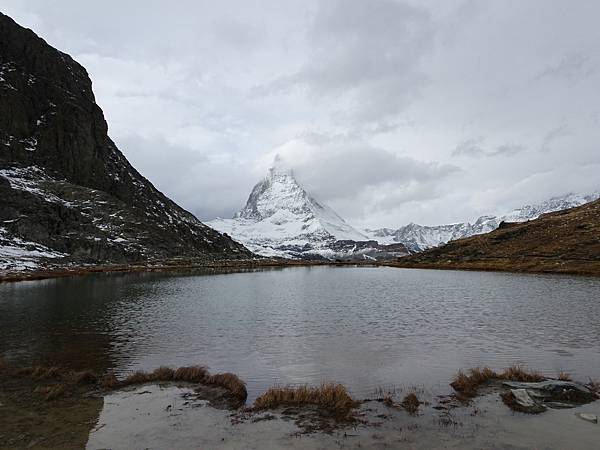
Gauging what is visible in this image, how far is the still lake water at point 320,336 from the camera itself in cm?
2614

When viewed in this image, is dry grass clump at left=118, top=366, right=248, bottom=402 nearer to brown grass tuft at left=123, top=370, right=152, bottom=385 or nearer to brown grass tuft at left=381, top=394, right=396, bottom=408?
brown grass tuft at left=123, top=370, right=152, bottom=385

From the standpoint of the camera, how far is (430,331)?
122 feet

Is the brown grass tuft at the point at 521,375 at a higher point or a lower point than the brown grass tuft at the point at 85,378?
higher

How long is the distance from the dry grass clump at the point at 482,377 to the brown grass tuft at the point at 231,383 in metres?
10.8

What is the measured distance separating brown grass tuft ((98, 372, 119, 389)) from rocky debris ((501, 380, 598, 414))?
19811 mm

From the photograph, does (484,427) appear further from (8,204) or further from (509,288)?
(8,204)

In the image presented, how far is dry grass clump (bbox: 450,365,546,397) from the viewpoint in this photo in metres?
21.6

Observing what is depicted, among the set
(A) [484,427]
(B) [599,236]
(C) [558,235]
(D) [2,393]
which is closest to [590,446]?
A: (A) [484,427]

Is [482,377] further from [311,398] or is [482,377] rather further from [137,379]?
[137,379]

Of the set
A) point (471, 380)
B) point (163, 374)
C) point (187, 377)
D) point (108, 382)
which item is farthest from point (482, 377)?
point (108, 382)

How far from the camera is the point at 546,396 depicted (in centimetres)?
1953

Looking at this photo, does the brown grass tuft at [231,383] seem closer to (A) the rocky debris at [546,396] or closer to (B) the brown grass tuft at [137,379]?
(B) the brown grass tuft at [137,379]

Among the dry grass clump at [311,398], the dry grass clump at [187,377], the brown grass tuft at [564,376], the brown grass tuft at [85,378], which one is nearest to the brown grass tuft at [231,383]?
the dry grass clump at [187,377]

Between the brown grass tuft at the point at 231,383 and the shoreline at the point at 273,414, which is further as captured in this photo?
the brown grass tuft at the point at 231,383
